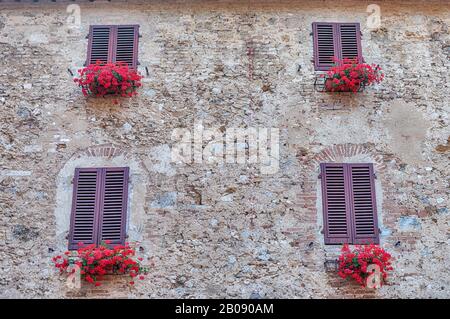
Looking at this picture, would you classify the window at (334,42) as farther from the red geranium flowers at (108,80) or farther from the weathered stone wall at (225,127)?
the red geranium flowers at (108,80)

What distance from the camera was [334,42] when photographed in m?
12.9

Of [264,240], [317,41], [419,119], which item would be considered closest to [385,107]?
[419,119]

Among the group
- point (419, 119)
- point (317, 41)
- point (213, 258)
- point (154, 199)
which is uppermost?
point (317, 41)

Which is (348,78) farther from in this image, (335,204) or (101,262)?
(101,262)

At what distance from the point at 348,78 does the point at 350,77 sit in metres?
0.04

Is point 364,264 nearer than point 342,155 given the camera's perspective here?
Yes

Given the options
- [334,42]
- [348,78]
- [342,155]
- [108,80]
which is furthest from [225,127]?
[334,42]

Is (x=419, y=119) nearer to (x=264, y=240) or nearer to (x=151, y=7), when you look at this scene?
(x=264, y=240)

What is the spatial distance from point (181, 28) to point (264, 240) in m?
4.11

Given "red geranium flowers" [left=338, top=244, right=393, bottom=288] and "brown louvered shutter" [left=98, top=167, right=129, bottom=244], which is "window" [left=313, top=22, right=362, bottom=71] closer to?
"red geranium flowers" [left=338, top=244, right=393, bottom=288]

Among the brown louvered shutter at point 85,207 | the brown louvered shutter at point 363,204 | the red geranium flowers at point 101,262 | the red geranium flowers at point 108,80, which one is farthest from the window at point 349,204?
the brown louvered shutter at point 85,207

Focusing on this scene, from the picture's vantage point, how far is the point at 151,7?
524 inches

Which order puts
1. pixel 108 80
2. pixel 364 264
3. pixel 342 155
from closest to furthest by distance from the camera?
pixel 364 264, pixel 342 155, pixel 108 80

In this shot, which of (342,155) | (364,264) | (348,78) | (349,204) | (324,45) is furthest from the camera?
(324,45)
